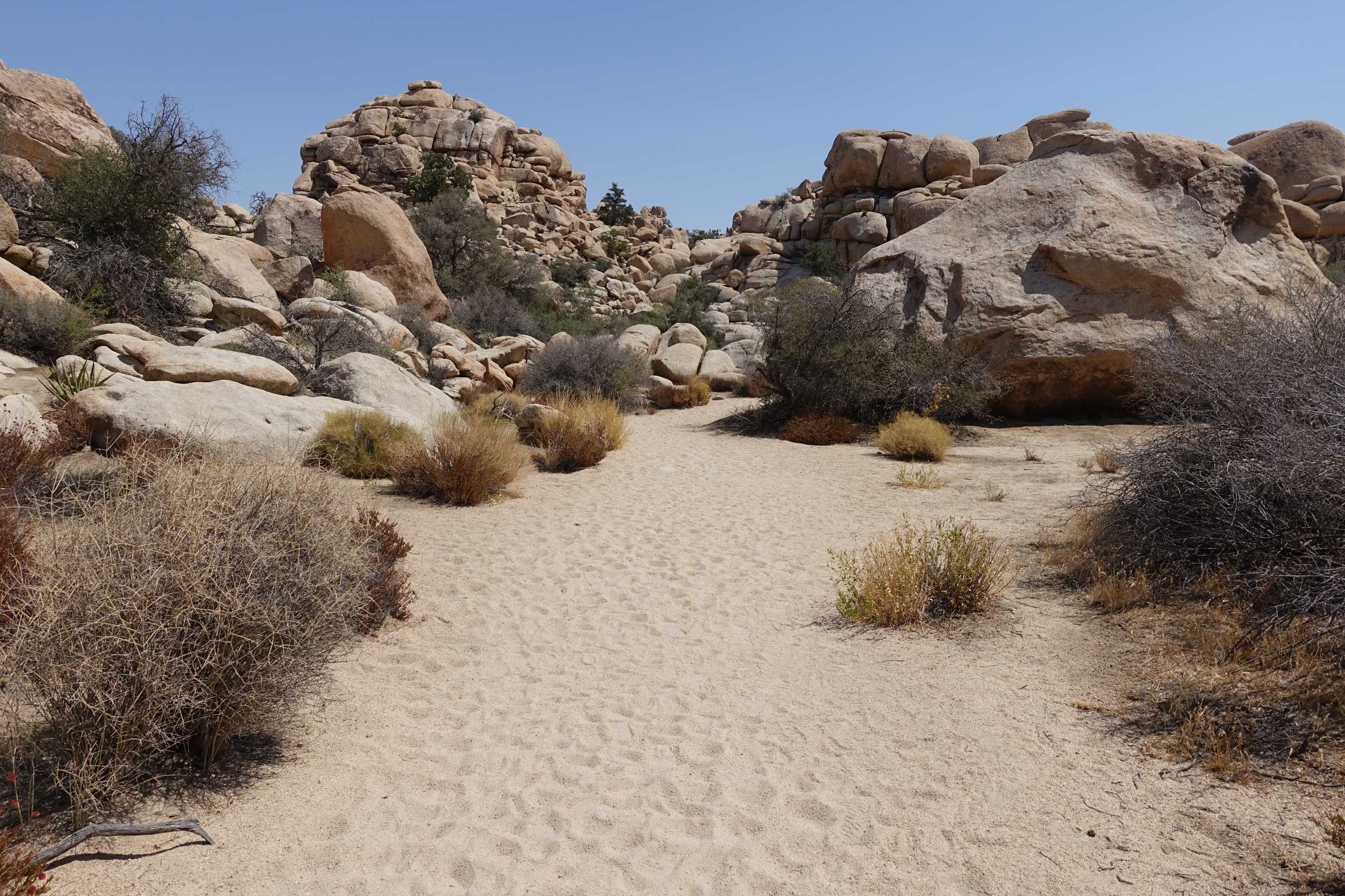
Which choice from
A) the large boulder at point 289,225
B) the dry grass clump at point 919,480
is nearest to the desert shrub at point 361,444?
the dry grass clump at point 919,480

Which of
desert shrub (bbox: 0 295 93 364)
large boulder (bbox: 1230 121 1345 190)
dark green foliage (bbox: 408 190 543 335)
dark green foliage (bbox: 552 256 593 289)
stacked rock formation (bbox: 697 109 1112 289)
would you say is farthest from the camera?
dark green foliage (bbox: 552 256 593 289)

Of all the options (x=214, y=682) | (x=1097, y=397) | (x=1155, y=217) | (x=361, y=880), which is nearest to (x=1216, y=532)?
(x=361, y=880)

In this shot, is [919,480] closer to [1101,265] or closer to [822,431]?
[822,431]

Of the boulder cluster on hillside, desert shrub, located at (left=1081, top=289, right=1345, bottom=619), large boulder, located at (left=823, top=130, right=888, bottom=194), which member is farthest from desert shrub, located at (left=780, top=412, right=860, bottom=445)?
large boulder, located at (left=823, top=130, right=888, bottom=194)

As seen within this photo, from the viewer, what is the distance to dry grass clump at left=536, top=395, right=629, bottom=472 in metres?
10.5

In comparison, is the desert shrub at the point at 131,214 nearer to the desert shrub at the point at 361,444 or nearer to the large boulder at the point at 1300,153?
the desert shrub at the point at 361,444

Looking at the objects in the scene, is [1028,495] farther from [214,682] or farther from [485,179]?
[485,179]

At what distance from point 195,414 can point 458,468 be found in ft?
8.47

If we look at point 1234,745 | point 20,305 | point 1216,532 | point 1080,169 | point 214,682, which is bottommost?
point 1234,745

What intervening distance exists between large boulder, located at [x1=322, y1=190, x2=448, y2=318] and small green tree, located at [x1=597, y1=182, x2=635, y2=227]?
3243 cm

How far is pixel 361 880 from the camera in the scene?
273 centimetres

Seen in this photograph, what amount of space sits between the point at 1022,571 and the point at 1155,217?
415 inches

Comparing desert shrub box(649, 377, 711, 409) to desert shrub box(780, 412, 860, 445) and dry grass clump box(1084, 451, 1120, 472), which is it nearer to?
desert shrub box(780, 412, 860, 445)

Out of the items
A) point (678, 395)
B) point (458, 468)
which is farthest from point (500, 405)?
point (678, 395)
